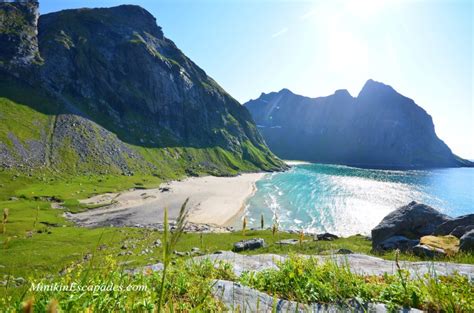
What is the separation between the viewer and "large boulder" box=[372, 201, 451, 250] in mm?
30531

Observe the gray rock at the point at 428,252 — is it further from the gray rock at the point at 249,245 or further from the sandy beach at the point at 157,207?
the sandy beach at the point at 157,207

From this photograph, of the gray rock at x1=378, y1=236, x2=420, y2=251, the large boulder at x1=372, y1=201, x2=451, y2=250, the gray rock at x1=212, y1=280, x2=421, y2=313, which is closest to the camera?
the gray rock at x1=212, y1=280, x2=421, y2=313

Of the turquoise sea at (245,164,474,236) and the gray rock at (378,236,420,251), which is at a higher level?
the gray rock at (378,236,420,251)

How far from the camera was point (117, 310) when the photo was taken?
3.86 meters

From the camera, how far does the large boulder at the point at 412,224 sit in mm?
30531

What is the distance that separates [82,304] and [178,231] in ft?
9.23

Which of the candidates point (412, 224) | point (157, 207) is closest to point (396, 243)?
point (412, 224)

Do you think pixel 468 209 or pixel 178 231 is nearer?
pixel 178 231

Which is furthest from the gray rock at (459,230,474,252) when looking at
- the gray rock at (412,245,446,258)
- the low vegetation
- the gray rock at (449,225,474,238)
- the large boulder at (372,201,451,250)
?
the large boulder at (372,201,451,250)

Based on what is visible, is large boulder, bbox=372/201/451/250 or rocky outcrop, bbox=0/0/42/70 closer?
large boulder, bbox=372/201/451/250

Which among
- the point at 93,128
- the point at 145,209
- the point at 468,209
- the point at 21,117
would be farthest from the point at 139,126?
the point at 468,209

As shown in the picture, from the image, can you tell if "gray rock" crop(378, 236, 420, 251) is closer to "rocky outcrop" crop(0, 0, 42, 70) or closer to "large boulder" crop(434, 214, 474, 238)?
"large boulder" crop(434, 214, 474, 238)

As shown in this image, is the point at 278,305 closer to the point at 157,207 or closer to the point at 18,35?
the point at 157,207

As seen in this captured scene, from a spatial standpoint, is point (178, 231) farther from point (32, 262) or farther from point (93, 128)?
point (93, 128)
